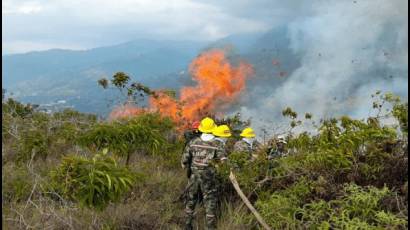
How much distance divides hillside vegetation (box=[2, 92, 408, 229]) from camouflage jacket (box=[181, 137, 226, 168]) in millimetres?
266

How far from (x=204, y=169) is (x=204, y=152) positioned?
282 mm

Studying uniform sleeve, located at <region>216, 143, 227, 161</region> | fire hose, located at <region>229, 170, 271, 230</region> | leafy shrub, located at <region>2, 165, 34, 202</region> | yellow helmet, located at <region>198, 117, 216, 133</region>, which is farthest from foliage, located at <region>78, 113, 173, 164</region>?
fire hose, located at <region>229, 170, 271, 230</region>

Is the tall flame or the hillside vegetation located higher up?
the tall flame

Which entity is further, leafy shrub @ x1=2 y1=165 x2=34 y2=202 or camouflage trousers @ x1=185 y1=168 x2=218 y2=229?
leafy shrub @ x1=2 y1=165 x2=34 y2=202

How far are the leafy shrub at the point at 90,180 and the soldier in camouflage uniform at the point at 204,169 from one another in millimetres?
1656

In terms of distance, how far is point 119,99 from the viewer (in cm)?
1348

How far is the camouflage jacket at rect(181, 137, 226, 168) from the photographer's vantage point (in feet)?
26.0

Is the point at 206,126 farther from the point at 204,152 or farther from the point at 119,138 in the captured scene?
the point at 119,138

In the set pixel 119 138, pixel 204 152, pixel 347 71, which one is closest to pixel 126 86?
pixel 119 138

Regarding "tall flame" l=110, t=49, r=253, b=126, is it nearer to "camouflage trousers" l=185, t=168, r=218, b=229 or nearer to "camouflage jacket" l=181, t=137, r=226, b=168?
"camouflage jacket" l=181, t=137, r=226, b=168

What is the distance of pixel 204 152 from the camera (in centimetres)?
797

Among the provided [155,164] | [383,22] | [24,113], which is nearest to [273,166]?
[155,164]

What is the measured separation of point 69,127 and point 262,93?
8120cm

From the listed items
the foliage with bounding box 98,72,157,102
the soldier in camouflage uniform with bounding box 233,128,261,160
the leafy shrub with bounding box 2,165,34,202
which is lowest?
the leafy shrub with bounding box 2,165,34,202
